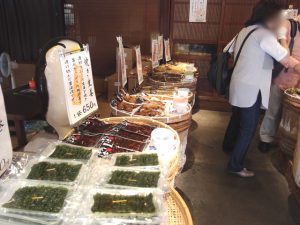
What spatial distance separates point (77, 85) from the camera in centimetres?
193

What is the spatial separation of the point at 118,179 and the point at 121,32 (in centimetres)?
560

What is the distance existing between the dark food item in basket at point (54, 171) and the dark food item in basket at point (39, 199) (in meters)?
0.08

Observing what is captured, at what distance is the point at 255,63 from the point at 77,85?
2230 mm

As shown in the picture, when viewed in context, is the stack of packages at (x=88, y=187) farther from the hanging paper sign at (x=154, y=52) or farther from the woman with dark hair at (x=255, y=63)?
the hanging paper sign at (x=154, y=52)

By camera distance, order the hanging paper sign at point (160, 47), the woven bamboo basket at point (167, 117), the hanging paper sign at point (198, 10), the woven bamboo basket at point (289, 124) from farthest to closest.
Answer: the hanging paper sign at point (198, 10) → the hanging paper sign at point (160, 47) → the woven bamboo basket at point (289, 124) → the woven bamboo basket at point (167, 117)

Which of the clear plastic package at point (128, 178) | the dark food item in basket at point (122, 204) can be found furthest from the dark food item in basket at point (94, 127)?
the dark food item in basket at point (122, 204)

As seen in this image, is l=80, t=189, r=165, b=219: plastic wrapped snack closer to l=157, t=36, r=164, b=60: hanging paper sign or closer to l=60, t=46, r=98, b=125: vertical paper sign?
l=60, t=46, r=98, b=125: vertical paper sign

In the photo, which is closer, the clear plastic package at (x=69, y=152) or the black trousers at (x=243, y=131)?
the clear plastic package at (x=69, y=152)

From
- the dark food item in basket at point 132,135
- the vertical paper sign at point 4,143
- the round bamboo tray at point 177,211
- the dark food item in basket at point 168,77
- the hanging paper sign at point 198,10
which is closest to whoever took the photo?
the vertical paper sign at point 4,143

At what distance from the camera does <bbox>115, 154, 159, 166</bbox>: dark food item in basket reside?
159 centimetres

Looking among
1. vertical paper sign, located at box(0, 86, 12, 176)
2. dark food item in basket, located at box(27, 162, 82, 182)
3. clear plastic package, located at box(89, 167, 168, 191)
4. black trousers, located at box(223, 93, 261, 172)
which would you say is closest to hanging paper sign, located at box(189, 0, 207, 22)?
black trousers, located at box(223, 93, 261, 172)

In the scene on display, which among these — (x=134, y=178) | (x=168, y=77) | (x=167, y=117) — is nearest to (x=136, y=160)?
(x=134, y=178)

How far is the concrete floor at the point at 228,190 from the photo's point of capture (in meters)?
3.06

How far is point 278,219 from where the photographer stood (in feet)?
10.0
